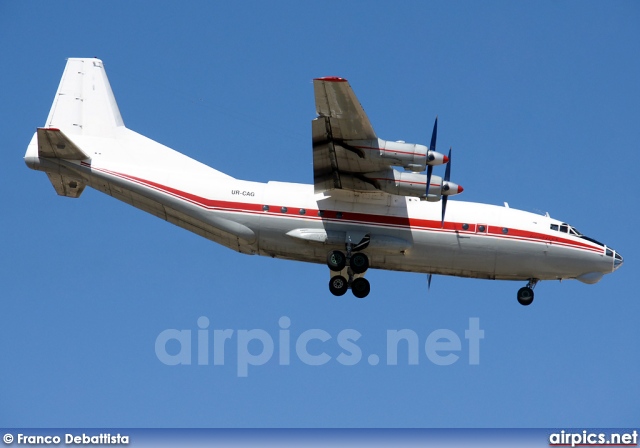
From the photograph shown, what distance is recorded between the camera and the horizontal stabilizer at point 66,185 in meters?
33.8

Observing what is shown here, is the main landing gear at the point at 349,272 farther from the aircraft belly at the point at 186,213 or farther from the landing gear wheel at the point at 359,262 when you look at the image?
the aircraft belly at the point at 186,213

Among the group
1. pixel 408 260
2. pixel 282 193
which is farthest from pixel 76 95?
pixel 408 260

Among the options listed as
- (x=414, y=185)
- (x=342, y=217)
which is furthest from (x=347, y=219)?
(x=414, y=185)

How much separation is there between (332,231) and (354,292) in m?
2.12

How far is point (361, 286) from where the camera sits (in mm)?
33344

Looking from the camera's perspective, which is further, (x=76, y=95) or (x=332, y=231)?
(x=76, y=95)

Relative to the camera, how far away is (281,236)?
108 ft

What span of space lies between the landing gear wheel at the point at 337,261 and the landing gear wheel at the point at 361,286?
2.97 ft

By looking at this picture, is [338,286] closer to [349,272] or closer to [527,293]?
[349,272]

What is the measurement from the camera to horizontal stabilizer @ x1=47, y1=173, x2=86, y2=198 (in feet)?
111

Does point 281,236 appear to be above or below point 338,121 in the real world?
below

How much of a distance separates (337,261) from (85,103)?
10045 mm

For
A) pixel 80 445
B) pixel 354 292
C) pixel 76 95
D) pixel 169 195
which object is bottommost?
pixel 80 445

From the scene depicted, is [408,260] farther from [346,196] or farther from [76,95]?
[76,95]
